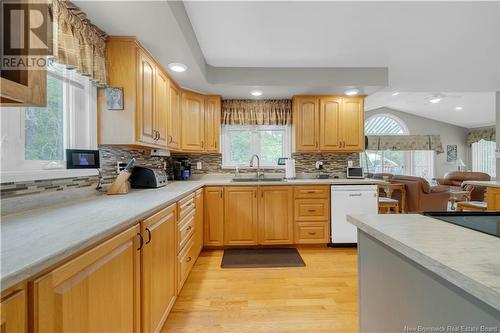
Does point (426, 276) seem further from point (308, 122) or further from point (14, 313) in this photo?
point (308, 122)

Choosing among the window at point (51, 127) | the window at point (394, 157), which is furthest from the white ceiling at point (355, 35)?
the window at point (394, 157)

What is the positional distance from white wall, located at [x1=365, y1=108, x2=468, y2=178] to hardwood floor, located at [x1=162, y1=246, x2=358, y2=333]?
6.95m

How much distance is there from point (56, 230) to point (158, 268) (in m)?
0.68

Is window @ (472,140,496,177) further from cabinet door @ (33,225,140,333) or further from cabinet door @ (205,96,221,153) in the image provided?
cabinet door @ (33,225,140,333)

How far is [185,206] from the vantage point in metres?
2.00

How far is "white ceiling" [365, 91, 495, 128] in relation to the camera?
5449 millimetres

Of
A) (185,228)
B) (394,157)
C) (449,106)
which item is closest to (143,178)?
(185,228)

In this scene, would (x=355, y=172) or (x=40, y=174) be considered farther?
(x=355, y=172)

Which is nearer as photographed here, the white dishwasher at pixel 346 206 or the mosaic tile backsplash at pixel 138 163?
the mosaic tile backsplash at pixel 138 163

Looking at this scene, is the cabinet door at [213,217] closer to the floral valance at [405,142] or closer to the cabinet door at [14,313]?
the cabinet door at [14,313]

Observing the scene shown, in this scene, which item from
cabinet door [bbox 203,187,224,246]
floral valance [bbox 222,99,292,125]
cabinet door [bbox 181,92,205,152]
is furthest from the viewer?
floral valance [bbox 222,99,292,125]

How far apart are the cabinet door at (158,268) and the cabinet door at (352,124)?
257 cm

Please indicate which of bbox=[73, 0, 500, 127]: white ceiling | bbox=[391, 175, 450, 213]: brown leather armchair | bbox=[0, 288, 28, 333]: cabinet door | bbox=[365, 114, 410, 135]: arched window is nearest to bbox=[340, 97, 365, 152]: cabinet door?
bbox=[73, 0, 500, 127]: white ceiling

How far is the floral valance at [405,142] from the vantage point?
7.22 m
